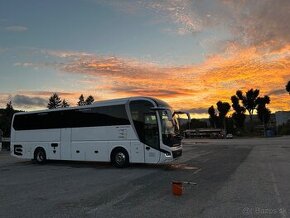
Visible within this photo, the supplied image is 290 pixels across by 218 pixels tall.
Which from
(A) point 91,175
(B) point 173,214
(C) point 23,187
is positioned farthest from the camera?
(A) point 91,175

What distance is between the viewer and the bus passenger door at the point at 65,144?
2309 centimetres

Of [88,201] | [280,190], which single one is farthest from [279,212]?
[88,201]

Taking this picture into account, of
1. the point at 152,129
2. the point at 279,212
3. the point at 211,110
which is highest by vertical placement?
the point at 211,110

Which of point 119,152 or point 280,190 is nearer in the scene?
point 280,190

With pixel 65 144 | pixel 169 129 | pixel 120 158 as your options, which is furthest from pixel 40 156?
pixel 169 129

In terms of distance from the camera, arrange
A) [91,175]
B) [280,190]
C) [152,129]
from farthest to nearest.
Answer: [152,129], [91,175], [280,190]

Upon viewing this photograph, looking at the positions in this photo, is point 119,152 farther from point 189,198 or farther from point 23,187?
point 189,198

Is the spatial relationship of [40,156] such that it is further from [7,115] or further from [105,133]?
[7,115]

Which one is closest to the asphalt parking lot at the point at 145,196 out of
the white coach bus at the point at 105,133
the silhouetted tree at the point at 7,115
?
the white coach bus at the point at 105,133

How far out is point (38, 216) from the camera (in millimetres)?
8695

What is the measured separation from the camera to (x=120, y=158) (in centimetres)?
2036

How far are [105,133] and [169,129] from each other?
3646 mm

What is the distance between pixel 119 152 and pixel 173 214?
39.6ft

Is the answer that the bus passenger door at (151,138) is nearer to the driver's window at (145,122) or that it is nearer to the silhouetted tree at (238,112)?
the driver's window at (145,122)
